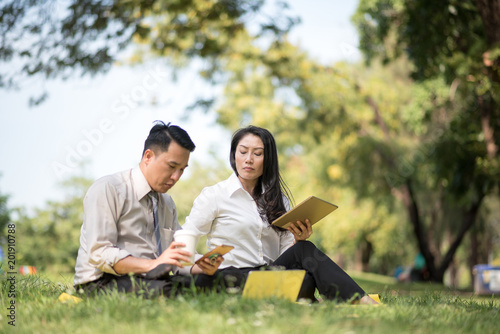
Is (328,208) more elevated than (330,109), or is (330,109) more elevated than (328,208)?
(330,109)

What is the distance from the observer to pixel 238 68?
60.9ft

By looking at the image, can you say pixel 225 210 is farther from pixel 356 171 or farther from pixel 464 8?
pixel 356 171

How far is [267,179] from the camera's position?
4430mm

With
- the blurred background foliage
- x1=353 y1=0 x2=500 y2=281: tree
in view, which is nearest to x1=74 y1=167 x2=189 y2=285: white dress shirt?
the blurred background foliage

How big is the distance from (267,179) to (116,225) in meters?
1.35

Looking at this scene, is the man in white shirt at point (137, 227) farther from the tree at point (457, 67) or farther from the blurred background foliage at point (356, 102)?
the tree at point (457, 67)

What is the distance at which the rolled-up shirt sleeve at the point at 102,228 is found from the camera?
10.9ft

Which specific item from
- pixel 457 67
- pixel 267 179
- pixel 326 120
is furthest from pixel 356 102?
pixel 267 179

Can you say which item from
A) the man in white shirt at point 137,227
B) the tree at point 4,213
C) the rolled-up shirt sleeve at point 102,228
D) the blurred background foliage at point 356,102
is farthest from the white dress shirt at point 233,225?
the tree at point 4,213

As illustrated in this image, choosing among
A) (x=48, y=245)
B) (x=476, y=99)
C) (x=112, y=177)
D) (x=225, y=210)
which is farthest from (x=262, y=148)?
(x=48, y=245)

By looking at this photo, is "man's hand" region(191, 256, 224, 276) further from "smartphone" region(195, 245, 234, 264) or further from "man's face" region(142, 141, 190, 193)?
Result: "man's face" region(142, 141, 190, 193)

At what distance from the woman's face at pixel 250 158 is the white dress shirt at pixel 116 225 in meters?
0.73

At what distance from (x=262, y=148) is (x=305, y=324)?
1.95 m

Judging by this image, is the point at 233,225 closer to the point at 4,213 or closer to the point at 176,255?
the point at 176,255
